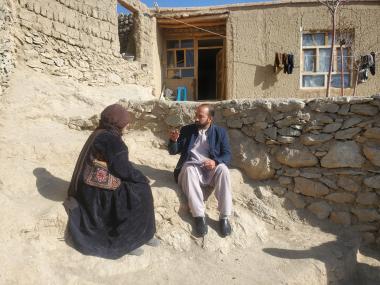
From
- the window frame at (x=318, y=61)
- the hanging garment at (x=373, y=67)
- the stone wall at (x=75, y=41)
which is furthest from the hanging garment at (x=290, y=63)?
the stone wall at (x=75, y=41)

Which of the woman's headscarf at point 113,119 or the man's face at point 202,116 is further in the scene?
the man's face at point 202,116

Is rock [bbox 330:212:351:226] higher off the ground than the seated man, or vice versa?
the seated man

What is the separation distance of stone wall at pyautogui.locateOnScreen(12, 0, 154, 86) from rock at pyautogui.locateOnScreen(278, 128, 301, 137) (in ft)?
12.9

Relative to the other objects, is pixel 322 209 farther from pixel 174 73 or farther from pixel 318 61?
pixel 174 73

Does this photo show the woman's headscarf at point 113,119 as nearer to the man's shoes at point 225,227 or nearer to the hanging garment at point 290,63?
the man's shoes at point 225,227

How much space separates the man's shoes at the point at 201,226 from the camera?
2.92 meters

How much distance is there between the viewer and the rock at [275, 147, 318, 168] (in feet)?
11.4

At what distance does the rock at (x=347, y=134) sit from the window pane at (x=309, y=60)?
17.4 feet

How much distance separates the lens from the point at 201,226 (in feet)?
9.58

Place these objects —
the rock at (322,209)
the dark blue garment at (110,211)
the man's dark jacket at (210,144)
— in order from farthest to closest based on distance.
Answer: the rock at (322,209), the man's dark jacket at (210,144), the dark blue garment at (110,211)

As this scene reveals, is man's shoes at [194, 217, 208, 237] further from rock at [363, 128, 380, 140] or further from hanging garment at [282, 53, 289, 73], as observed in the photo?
hanging garment at [282, 53, 289, 73]

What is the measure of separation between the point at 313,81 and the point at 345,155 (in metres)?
5.41

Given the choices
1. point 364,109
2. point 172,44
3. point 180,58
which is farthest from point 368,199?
point 172,44

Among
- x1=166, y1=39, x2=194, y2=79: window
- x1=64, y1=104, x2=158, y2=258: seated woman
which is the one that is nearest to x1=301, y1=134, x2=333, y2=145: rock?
x1=64, y1=104, x2=158, y2=258: seated woman
